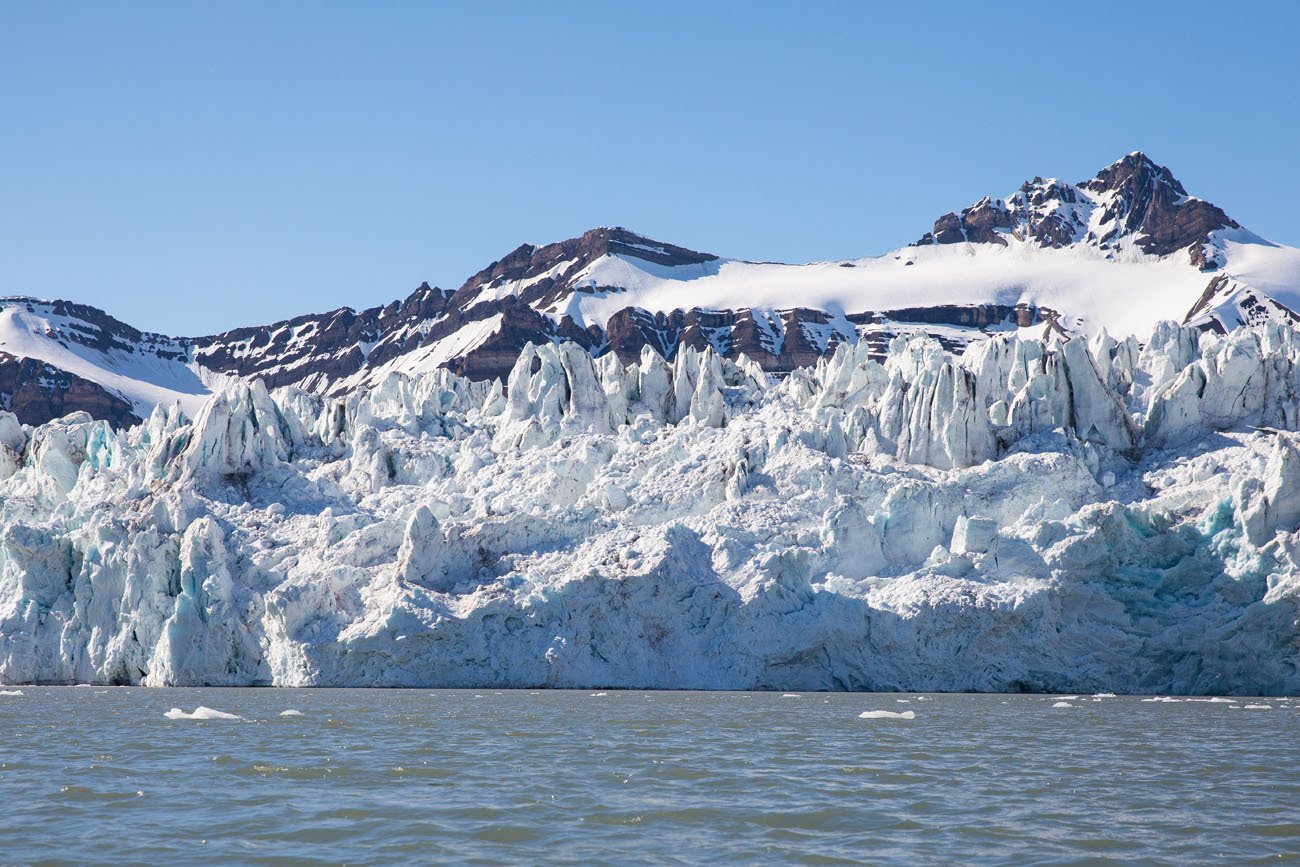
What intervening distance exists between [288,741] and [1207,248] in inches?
5920

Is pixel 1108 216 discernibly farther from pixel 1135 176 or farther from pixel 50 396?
pixel 50 396

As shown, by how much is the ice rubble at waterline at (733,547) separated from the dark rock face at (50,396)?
78624 mm

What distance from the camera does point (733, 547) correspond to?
1923 inches

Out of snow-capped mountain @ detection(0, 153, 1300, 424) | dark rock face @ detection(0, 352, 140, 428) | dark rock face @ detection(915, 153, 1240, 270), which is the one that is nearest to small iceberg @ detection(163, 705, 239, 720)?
snow-capped mountain @ detection(0, 153, 1300, 424)

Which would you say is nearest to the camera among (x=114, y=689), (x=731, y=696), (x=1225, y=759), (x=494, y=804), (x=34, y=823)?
(x=34, y=823)

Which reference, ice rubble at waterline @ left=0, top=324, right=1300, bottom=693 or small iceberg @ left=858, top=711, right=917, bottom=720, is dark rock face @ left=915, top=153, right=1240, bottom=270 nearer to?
ice rubble at waterline @ left=0, top=324, right=1300, bottom=693

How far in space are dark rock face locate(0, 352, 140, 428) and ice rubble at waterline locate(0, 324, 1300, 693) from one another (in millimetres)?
78624

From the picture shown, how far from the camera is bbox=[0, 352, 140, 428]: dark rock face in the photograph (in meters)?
135

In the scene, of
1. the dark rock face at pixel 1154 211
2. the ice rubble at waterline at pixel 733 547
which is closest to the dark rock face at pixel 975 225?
the dark rock face at pixel 1154 211

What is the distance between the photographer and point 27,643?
49.4 metres

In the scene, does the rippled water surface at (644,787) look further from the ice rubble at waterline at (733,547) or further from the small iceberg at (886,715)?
the ice rubble at waterline at (733,547)

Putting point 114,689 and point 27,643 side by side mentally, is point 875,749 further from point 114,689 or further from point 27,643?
point 27,643

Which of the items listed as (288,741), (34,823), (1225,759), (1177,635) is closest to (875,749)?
(1225,759)

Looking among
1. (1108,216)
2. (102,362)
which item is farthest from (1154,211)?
(102,362)
